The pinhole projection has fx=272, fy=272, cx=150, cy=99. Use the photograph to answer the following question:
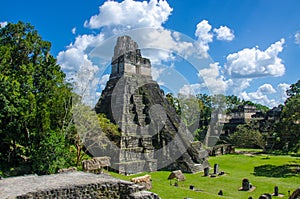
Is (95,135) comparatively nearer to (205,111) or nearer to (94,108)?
(94,108)

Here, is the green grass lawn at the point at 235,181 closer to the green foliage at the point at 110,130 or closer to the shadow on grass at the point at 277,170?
the shadow on grass at the point at 277,170

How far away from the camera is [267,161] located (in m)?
22.4

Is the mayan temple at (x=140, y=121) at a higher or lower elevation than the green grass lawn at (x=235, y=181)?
higher

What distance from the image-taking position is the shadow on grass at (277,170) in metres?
17.0

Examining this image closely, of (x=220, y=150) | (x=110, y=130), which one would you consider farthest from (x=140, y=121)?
(x=220, y=150)

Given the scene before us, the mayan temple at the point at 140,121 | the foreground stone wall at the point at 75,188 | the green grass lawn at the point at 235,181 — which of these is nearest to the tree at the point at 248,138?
the green grass lawn at the point at 235,181

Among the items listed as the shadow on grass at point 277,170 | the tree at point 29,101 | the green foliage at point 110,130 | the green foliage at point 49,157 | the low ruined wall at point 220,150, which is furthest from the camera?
the low ruined wall at point 220,150

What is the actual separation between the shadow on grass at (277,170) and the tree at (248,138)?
9.83m

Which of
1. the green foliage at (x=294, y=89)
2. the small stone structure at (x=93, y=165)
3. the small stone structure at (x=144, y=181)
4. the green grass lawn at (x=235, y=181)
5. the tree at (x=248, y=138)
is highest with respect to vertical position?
the green foliage at (x=294, y=89)

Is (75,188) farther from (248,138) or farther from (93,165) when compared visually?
(248,138)

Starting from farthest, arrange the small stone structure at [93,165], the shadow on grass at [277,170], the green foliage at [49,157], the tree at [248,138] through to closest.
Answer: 1. the tree at [248,138]
2. the shadow on grass at [277,170]
3. the small stone structure at [93,165]
4. the green foliage at [49,157]

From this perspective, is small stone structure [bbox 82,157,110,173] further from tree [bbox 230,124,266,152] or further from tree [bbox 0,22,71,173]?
tree [bbox 230,124,266,152]

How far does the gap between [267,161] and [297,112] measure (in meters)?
5.15

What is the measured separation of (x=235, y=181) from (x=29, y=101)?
38.5 feet
